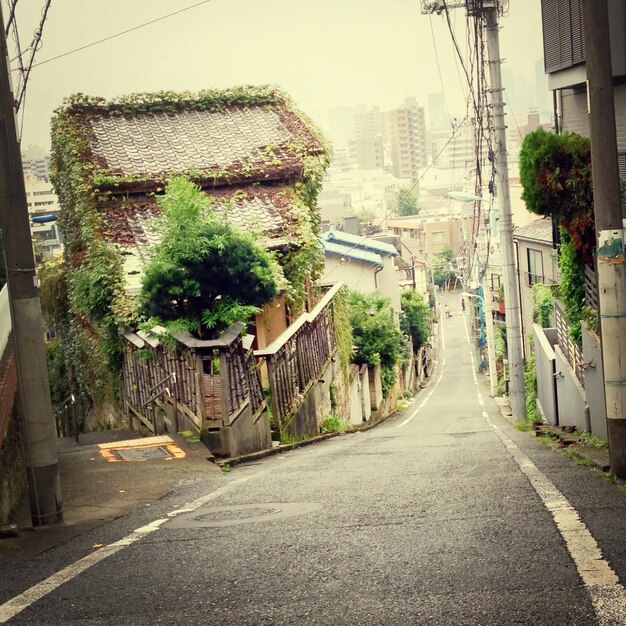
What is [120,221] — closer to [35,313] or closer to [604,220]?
[35,313]

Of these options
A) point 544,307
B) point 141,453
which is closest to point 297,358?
point 141,453

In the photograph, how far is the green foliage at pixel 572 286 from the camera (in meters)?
18.0

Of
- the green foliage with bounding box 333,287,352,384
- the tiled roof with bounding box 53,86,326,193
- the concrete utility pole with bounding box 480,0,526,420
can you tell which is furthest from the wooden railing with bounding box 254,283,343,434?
the concrete utility pole with bounding box 480,0,526,420

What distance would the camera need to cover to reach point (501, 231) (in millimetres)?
23594

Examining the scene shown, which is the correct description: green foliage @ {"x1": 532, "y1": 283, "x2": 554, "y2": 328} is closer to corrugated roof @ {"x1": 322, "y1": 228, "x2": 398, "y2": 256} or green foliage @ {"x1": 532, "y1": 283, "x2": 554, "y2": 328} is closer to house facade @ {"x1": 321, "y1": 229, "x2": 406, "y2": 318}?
house facade @ {"x1": 321, "y1": 229, "x2": 406, "y2": 318}

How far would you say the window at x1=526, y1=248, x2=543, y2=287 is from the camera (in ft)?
127

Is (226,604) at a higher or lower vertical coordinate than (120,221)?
lower

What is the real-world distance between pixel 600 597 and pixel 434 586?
0.91 m

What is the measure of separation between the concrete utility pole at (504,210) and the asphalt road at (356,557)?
13988mm

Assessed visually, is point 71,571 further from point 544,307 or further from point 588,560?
point 544,307

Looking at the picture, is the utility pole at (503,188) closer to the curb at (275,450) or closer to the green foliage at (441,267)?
the curb at (275,450)

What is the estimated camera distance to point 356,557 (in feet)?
19.6

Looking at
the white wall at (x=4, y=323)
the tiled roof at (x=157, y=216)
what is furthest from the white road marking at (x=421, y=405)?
the white wall at (x=4, y=323)

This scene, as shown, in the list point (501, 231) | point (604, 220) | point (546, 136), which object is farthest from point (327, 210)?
point (604, 220)
